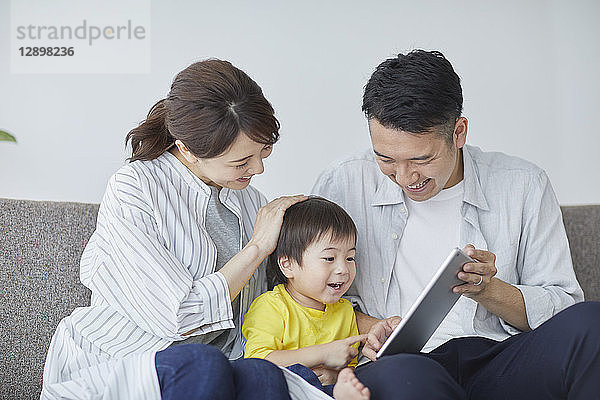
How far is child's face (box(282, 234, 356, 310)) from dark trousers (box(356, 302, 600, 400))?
0.26 m

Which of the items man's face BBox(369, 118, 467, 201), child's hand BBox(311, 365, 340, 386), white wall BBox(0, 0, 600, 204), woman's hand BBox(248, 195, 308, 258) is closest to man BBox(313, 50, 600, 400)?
man's face BBox(369, 118, 467, 201)

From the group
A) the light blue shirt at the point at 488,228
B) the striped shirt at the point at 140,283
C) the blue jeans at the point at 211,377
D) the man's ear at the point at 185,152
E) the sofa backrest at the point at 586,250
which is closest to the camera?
the blue jeans at the point at 211,377

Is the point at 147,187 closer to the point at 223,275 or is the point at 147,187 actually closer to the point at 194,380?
the point at 223,275

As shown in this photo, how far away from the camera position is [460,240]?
1.89 meters

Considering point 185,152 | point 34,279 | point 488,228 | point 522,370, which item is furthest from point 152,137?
point 522,370

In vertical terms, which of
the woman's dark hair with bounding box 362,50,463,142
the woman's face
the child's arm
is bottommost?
the child's arm

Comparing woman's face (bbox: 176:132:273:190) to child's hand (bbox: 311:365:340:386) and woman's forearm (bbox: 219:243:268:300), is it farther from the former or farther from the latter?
child's hand (bbox: 311:365:340:386)

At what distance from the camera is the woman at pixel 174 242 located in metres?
1.63

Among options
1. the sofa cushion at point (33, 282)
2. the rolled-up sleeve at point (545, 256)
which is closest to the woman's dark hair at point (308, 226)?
the rolled-up sleeve at point (545, 256)

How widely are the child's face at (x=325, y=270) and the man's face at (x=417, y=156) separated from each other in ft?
0.65

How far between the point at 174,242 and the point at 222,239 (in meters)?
0.16

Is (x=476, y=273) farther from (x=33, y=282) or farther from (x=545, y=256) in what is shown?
(x=33, y=282)

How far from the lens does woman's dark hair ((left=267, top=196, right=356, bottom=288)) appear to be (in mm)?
1764

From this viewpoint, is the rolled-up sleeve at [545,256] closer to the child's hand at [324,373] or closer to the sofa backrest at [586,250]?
the sofa backrest at [586,250]
